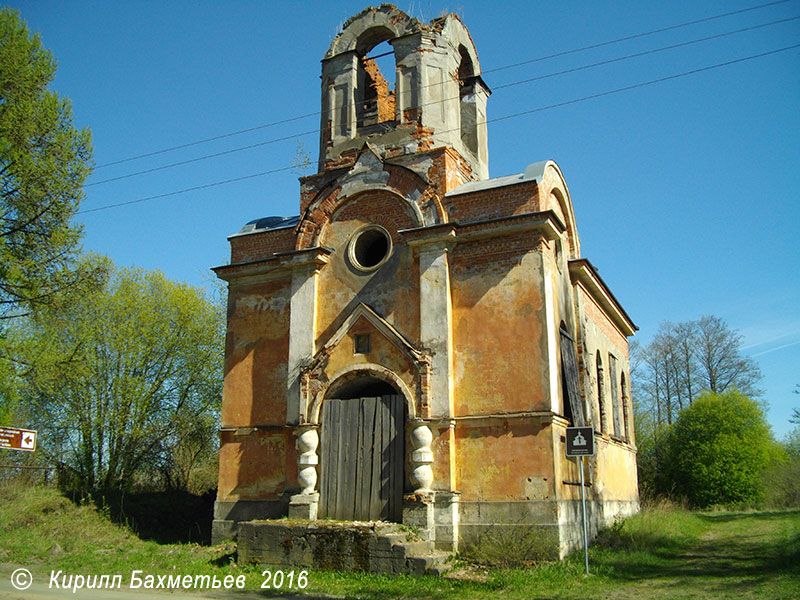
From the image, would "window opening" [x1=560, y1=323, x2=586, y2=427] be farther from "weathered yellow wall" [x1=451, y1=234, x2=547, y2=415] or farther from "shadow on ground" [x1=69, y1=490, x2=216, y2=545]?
"shadow on ground" [x1=69, y1=490, x2=216, y2=545]

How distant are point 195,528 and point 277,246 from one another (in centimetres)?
821

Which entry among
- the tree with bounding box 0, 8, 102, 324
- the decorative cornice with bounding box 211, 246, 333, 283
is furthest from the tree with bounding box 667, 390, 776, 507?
the tree with bounding box 0, 8, 102, 324

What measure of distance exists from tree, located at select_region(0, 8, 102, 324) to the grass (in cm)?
532

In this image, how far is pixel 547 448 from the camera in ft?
40.7

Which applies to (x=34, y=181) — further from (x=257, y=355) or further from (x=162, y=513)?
(x=162, y=513)

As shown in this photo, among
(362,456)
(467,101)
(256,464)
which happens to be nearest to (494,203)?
(467,101)

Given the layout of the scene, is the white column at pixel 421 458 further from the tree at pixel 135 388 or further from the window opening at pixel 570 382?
the tree at pixel 135 388

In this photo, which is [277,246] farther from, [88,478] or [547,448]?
[88,478]

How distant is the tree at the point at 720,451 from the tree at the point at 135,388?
20.3 m

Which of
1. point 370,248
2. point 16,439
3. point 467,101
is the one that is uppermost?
point 467,101

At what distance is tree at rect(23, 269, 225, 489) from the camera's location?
22578 millimetres

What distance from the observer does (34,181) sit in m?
15.4

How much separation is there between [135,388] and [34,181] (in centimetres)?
939

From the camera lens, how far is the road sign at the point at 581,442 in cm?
1102
